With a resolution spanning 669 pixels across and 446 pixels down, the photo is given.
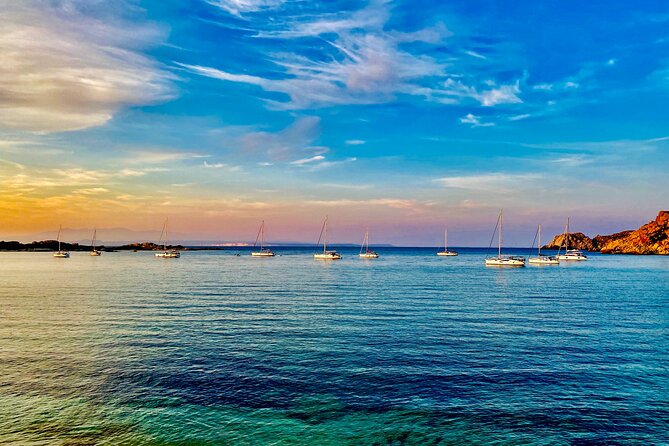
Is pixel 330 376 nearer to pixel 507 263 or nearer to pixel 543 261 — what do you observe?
pixel 507 263

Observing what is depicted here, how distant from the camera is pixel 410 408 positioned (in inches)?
828

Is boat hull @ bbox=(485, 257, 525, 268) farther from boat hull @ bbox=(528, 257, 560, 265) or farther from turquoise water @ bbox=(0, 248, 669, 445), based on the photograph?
turquoise water @ bbox=(0, 248, 669, 445)

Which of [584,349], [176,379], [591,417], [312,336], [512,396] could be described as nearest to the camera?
[591,417]

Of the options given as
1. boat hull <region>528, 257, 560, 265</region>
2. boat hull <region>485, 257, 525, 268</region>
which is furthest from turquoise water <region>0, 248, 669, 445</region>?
boat hull <region>528, 257, 560, 265</region>

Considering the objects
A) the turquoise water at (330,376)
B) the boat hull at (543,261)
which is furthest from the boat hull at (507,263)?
the turquoise water at (330,376)

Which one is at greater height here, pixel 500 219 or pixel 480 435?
pixel 500 219

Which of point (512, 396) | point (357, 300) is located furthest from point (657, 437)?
point (357, 300)

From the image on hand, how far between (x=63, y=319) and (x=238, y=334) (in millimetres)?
19432

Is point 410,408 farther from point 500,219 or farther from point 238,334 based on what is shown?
point 500,219

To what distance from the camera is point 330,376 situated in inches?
1008

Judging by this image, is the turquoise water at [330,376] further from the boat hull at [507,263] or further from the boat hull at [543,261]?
the boat hull at [543,261]

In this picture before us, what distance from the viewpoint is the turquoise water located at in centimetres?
1875

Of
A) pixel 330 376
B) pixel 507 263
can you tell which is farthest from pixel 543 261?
pixel 330 376

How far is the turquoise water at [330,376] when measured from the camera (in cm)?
1875
